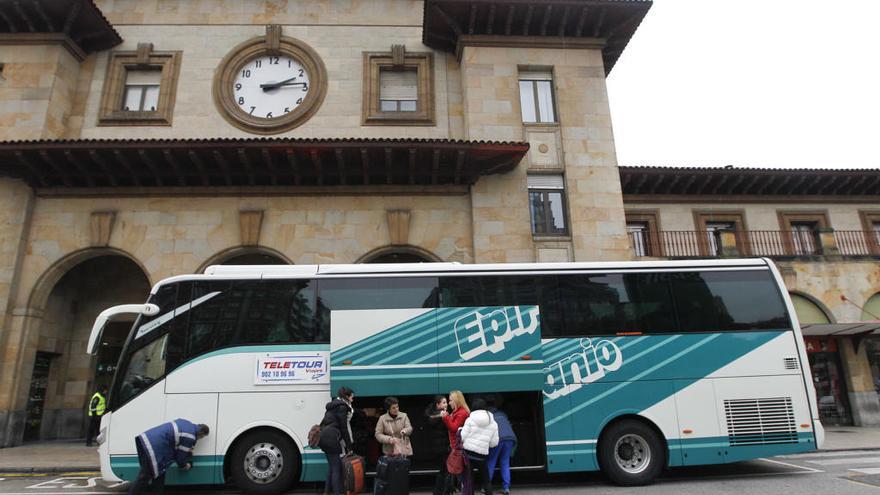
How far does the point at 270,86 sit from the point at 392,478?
13920mm

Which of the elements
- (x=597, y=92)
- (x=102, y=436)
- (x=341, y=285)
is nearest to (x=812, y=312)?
(x=597, y=92)

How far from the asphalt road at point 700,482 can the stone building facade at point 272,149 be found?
232 inches

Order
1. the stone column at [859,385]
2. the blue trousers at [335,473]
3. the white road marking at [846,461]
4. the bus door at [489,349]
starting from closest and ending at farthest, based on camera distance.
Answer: the blue trousers at [335,473] → the bus door at [489,349] → the white road marking at [846,461] → the stone column at [859,385]

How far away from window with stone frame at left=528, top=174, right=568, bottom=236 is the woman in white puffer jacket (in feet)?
27.4

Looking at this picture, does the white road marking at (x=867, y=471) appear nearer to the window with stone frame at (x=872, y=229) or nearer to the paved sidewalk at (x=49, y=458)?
the window with stone frame at (x=872, y=229)

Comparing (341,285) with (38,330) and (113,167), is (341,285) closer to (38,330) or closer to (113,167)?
(113,167)

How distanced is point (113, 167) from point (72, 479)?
826 centimetres

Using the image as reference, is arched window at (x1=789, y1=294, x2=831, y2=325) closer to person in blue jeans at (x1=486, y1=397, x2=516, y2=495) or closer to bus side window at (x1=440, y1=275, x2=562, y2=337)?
bus side window at (x1=440, y1=275, x2=562, y2=337)

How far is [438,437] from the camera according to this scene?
341 inches

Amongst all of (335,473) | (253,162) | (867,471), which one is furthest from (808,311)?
(253,162)

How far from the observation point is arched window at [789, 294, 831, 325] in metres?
17.8

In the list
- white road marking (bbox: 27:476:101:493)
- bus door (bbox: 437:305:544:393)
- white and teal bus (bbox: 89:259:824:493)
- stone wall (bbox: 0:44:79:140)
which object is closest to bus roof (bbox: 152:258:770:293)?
white and teal bus (bbox: 89:259:824:493)

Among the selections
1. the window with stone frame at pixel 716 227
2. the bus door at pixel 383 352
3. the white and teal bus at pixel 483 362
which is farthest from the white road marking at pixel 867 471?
the window with stone frame at pixel 716 227

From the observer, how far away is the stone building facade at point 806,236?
1761cm
